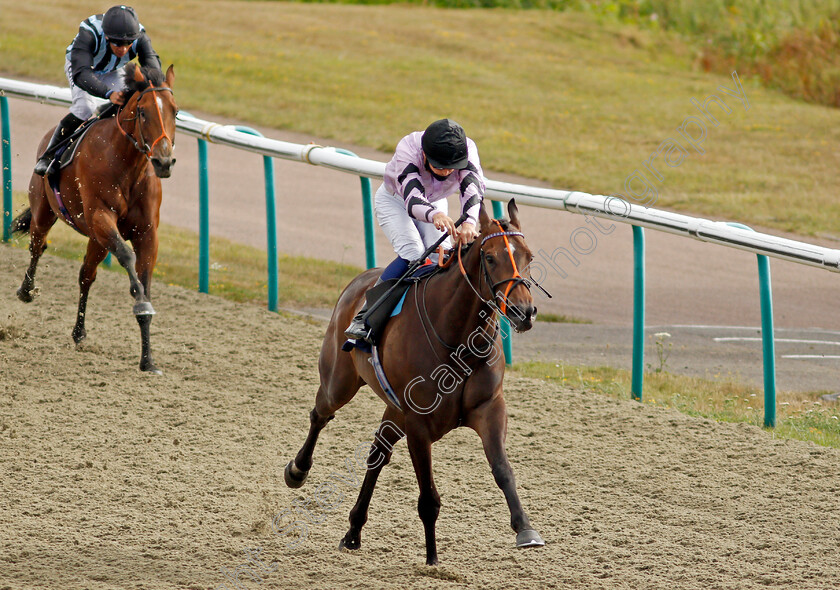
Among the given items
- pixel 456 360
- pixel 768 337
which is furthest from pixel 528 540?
pixel 768 337

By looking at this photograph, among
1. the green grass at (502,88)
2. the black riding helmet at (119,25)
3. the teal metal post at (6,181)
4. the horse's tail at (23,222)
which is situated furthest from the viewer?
the green grass at (502,88)

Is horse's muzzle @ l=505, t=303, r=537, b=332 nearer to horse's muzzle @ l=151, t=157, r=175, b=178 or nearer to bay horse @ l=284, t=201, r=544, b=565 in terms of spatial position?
bay horse @ l=284, t=201, r=544, b=565

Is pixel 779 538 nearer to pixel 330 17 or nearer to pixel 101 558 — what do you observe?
pixel 101 558

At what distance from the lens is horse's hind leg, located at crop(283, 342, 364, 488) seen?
5227 millimetres

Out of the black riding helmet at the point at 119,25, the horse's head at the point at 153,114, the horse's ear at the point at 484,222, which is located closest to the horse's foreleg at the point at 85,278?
the horse's head at the point at 153,114

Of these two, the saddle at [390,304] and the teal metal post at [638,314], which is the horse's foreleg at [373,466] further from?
the teal metal post at [638,314]

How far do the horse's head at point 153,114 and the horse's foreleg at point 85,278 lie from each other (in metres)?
1.03

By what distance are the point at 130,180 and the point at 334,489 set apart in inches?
119

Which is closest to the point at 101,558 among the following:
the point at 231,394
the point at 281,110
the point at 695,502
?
the point at 231,394

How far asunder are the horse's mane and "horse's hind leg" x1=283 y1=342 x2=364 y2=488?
279 cm

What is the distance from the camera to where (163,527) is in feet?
16.6

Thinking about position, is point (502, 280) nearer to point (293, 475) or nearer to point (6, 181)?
point (293, 475)

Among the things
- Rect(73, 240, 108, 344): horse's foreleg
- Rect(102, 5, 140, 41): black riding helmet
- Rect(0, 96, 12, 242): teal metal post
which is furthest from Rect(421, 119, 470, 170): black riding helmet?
Rect(0, 96, 12, 242): teal metal post

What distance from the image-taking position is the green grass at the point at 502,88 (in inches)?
607
